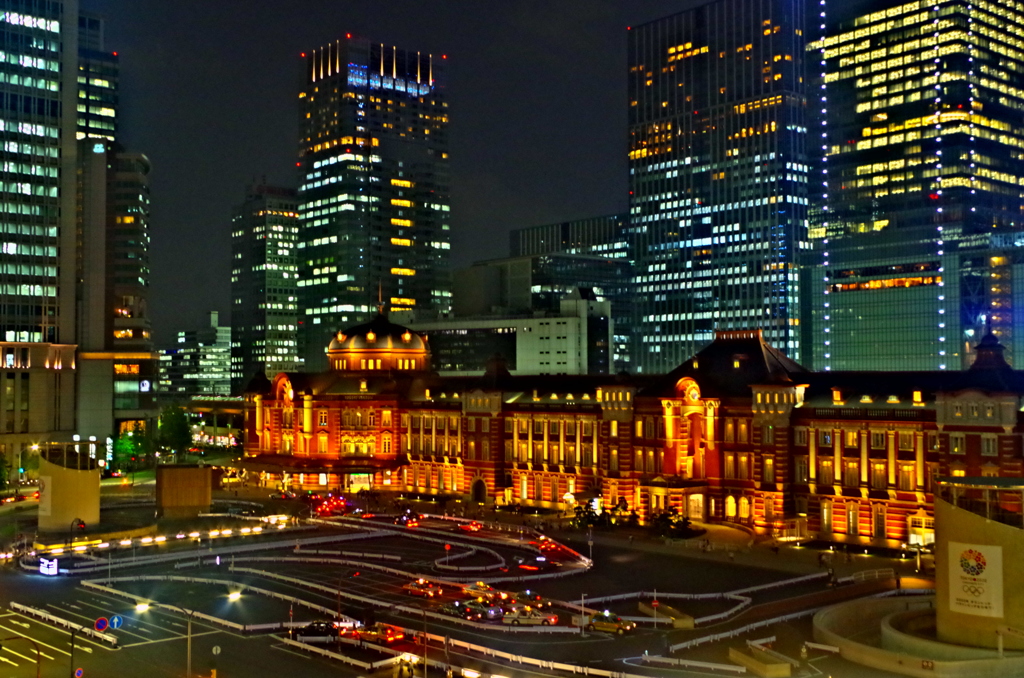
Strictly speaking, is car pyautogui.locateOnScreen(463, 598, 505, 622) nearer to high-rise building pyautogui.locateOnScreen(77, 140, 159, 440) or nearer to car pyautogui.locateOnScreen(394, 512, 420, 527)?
car pyautogui.locateOnScreen(394, 512, 420, 527)

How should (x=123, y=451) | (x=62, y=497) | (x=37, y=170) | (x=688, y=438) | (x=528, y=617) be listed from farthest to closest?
(x=123, y=451) < (x=37, y=170) < (x=688, y=438) < (x=62, y=497) < (x=528, y=617)

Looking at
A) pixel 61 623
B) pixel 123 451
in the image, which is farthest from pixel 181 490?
pixel 123 451

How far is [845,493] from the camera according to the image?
9562cm

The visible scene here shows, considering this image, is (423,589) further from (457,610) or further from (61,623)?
(61,623)

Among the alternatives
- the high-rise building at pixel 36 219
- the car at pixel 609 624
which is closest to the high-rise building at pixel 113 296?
the high-rise building at pixel 36 219

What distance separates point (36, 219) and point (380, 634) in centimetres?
11939

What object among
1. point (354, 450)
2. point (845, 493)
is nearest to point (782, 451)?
point (845, 493)

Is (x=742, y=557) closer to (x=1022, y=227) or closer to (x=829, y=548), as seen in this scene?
(x=829, y=548)

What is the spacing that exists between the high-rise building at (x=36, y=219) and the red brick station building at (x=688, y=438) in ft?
118

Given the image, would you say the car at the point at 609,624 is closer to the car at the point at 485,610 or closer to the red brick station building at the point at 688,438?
the car at the point at 485,610

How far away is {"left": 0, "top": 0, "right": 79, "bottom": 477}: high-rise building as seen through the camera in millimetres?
155375

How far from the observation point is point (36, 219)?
15888 centimetres

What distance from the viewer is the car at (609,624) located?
211 feet

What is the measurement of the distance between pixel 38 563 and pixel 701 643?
5401cm
